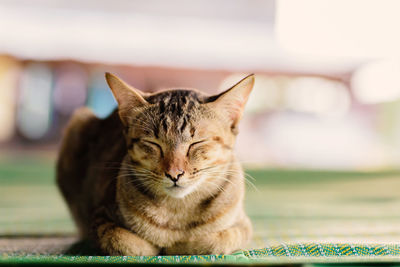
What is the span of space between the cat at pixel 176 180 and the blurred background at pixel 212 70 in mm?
4850

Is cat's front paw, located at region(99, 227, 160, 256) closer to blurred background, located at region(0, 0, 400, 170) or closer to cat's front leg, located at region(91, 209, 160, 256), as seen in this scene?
cat's front leg, located at region(91, 209, 160, 256)

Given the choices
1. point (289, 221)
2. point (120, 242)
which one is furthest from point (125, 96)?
point (289, 221)

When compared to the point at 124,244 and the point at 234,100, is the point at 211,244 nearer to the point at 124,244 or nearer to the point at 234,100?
the point at 124,244

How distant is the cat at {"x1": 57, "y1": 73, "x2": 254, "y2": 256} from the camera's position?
1.07 meters

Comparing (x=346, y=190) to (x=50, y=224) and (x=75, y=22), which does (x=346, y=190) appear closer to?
(x=50, y=224)

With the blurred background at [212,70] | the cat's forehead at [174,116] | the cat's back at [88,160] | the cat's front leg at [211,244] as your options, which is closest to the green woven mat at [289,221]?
the cat's front leg at [211,244]

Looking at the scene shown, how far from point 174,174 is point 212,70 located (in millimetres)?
5614

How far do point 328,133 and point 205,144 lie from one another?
19.1 ft

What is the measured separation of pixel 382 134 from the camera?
625cm

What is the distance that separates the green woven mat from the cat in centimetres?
13

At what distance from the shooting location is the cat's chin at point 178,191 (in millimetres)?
1058

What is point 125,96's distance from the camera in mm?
1162

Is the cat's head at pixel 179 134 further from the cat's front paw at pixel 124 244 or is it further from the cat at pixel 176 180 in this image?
the cat's front paw at pixel 124 244

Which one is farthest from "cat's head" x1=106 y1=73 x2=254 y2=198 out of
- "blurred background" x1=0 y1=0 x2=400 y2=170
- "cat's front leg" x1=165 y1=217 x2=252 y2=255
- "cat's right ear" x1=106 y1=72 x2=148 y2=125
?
"blurred background" x1=0 y1=0 x2=400 y2=170
